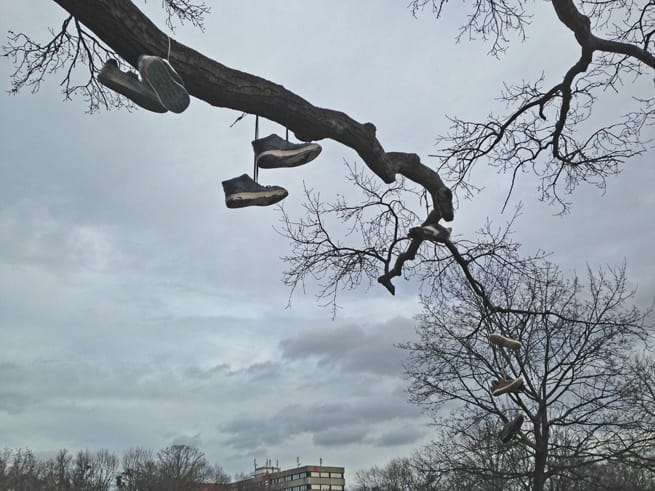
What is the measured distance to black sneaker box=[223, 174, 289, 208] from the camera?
4.00 metres

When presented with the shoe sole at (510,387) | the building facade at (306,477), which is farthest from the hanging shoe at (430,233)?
the building facade at (306,477)

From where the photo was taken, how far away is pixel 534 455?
13.7 meters

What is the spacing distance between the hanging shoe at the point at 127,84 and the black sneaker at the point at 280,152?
2.31 feet

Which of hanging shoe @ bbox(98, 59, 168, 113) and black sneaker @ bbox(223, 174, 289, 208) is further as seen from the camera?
black sneaker @ bbox(223, 174, 289, 208)

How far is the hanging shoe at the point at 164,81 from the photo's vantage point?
3018 millimetres

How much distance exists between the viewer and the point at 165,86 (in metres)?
3.15

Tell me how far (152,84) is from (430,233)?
3003mm

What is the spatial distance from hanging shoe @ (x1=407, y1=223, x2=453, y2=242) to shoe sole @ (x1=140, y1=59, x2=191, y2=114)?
2.69 meters

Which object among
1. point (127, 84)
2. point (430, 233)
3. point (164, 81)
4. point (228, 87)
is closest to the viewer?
point (164, 81)

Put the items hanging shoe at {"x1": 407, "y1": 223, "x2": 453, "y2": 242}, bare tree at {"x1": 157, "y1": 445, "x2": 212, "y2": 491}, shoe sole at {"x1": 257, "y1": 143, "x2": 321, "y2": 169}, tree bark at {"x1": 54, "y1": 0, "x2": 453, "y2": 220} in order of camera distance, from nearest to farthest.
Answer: tree bark at {"x1": 54, "y1": 0, "x2": 453, "y2": 220} → shoe sole at {"x1": 257, "y1": 143, "x2": 321, "y2": 169} → hanging shoe at {"x1": 407, "y1": 223, "x2": 453, "y2": 242} → bare tree at {"x1": 157, "y1": 445, "x2": 212, "y2": 491}

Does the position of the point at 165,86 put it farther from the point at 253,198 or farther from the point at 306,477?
the point at 306,477

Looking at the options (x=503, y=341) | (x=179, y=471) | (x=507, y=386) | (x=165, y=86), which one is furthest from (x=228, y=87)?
(x=179, y=471)

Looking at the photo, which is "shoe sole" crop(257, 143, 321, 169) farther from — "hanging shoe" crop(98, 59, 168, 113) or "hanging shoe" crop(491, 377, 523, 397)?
"hanging shoe" crop(491, 377, 523, 397)

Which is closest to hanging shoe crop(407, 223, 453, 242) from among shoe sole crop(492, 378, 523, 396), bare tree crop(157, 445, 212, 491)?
shoe sole crop(492, 378, 523, 396)
